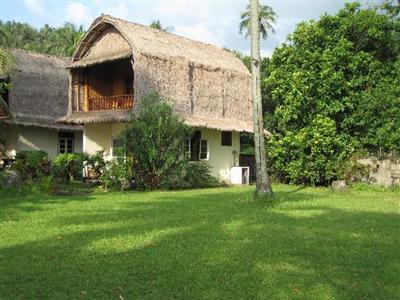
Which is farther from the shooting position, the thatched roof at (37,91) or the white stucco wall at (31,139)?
the white stucco wall at (31,139)

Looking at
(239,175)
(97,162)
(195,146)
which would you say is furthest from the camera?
(239,175)

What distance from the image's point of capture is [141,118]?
19.0 meters

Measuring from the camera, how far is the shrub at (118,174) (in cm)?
1864

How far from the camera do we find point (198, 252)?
7508 mm

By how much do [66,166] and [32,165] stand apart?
2.84 m

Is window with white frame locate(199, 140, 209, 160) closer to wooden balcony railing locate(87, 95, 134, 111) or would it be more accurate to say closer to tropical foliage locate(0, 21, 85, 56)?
wooden balcony railing locate(87, 95, 134, 111)

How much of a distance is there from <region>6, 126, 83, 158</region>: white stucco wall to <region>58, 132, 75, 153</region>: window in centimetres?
30

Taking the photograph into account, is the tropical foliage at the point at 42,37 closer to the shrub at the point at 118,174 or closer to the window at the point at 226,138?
the window at the point at 226,138

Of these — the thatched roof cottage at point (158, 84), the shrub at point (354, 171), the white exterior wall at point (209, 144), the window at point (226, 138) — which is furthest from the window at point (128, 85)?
the shrub at point (354, 171)

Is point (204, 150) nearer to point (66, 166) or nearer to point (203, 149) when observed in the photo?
point (203, 149)

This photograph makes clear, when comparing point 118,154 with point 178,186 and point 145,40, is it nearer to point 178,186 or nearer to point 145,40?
point 178,186

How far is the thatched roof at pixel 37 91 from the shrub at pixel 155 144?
8047 mm

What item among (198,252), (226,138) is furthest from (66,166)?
(198,252)

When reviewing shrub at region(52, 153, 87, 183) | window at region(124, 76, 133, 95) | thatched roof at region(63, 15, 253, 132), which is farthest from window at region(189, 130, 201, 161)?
shrub at region(52, 153, 87, 183)
